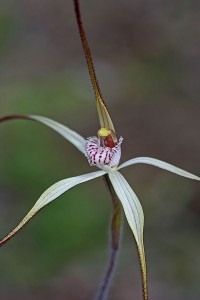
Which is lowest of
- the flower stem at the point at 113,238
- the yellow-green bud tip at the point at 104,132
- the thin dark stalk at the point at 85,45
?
the flower stem at the point at 113,238

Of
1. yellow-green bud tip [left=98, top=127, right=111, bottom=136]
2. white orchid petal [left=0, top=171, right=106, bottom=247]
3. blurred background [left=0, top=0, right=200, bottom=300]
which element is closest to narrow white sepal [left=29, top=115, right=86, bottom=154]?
yellow-green bud tip [left=98, top=127, right=111, bottom=136]

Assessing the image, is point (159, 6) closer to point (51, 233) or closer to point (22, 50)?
point (22, 50)

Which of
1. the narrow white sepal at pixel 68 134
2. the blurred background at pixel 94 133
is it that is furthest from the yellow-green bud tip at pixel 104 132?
the blurred background at pixel 94 133

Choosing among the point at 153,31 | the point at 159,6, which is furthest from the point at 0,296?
the point at 159,6

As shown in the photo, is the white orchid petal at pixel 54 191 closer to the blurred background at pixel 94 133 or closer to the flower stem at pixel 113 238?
the flower stem at pixel 113 238

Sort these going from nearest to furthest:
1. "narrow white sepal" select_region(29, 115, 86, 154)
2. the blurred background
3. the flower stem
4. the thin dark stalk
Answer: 1. the thin dark stalk
2. the flower stem
3. "narrow white sepal" select_region(29, 115, 86, 154)
4. the blurred background

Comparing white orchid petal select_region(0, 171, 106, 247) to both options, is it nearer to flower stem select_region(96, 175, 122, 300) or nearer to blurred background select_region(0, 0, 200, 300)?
flower stem select_region(96, 175, 122, 300)
